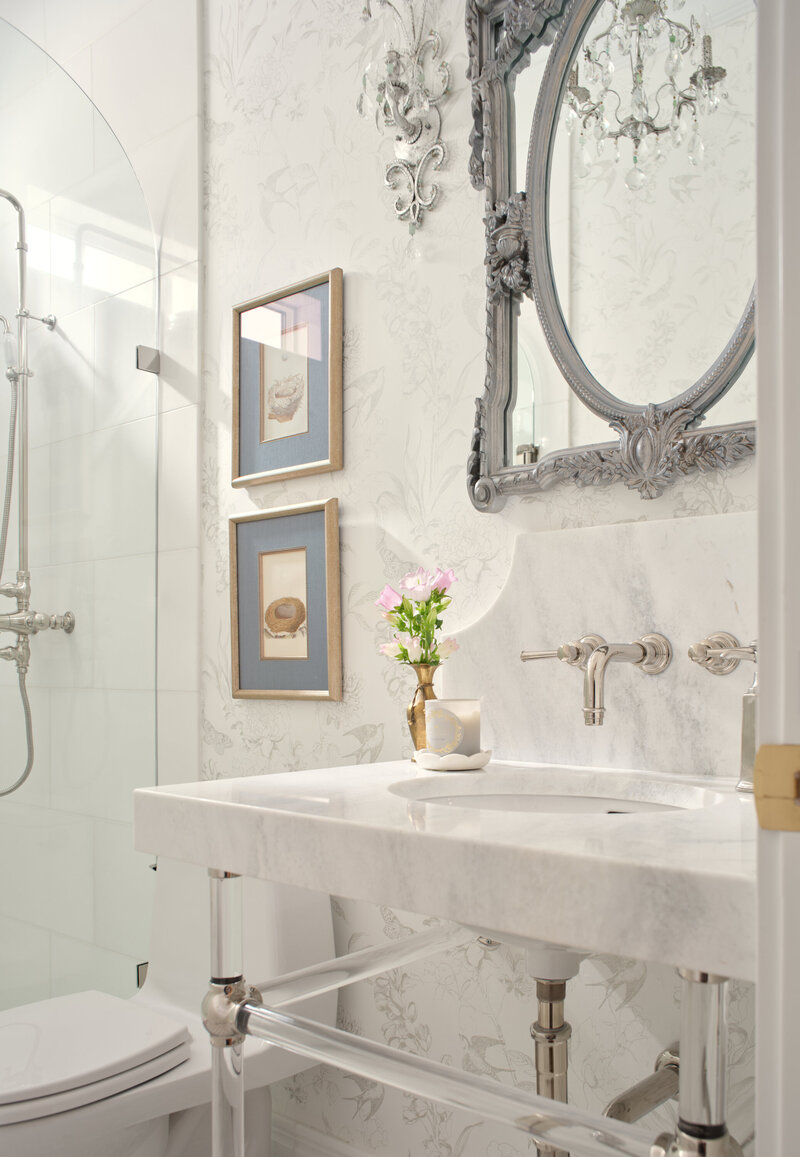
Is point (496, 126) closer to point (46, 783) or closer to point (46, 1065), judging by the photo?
point (46, 783)

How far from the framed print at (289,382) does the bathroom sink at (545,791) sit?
27.3 inches

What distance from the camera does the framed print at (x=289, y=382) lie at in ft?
5.47

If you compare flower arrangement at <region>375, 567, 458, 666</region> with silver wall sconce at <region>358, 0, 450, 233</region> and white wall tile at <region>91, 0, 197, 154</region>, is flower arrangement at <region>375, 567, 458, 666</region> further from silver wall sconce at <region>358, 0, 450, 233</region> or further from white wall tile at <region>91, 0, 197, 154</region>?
white wall tile at <region>91, 0, 197, 154</region>

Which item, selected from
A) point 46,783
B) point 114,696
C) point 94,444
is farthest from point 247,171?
point 46,783

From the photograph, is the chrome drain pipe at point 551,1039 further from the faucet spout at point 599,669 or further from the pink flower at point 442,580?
the pink flower at point 442,580

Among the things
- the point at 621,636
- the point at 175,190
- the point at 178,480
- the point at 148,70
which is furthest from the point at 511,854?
the point at 148,70

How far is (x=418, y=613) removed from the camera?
1.34 metres

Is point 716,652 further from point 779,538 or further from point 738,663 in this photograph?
point 779,538

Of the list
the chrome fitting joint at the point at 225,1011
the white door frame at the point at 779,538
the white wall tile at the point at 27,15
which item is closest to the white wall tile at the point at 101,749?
the chrome fitting joint at the point at 225,1011

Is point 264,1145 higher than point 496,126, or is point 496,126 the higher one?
point 496,126

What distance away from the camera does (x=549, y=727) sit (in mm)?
1304

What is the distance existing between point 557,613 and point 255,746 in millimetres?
741

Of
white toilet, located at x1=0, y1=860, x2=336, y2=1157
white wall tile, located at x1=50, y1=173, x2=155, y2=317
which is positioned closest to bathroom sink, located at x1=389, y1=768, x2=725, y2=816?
white toilet, located at x1=0, y1=860, x2=336, y2=1157

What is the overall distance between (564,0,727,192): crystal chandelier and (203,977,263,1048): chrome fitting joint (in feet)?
3.63
